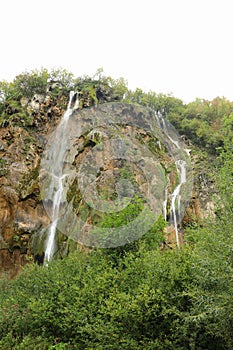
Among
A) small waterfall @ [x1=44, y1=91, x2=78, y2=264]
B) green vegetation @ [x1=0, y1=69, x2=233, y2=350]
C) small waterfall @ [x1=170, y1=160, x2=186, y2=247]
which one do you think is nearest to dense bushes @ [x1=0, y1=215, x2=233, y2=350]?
green vegetation @ [x1=0, y1=69, x2=233, y2=350]

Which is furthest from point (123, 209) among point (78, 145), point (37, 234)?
point (78, 145)

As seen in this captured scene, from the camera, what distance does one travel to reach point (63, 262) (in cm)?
1455

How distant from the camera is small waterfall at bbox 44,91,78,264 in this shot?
23.2 metres

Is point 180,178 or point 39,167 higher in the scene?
point 180,178

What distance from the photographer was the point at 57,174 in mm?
30391

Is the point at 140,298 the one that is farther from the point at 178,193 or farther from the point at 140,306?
the point at 178,193

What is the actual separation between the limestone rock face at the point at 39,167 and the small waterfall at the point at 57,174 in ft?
3.02

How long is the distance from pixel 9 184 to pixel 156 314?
21.9 meters

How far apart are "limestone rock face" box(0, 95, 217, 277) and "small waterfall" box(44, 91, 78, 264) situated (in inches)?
36.3

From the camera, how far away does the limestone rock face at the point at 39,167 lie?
2509 cm

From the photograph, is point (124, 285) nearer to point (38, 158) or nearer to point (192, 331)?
point (192, 331)

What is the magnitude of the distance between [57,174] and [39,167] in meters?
2.03

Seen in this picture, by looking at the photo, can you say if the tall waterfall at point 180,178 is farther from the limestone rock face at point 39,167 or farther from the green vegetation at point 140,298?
the green vegetation at point 140,298

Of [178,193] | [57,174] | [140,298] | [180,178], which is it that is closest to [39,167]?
[57,174]
